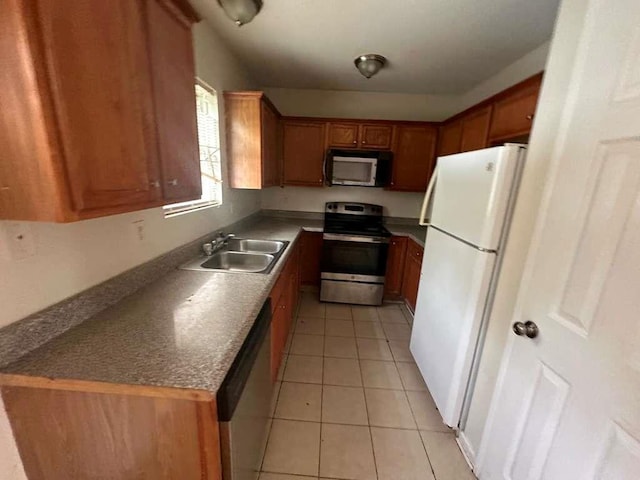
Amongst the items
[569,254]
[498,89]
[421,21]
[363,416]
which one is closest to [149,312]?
[363,416]

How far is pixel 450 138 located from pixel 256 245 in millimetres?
2425

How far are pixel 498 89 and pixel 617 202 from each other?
2443 millimetres

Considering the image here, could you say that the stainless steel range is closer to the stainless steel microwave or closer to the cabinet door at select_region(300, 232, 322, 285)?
the cabinet door at select_region(300, 232, 322, 285)

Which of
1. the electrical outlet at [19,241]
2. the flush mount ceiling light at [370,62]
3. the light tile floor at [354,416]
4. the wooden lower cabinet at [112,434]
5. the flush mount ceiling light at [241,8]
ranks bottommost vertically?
the light tile floor at [354,416]

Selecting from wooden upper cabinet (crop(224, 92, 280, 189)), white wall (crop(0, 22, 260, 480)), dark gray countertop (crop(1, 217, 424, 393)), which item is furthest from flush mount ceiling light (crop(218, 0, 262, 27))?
dark gray countertop (crop(1, 217, 424, 393))

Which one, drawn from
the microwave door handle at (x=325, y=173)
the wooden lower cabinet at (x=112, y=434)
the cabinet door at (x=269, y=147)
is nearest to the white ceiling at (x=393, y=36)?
the cabinet door at (x=269, y=147)

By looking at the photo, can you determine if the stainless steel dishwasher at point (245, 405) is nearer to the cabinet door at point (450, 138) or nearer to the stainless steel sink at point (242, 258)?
the stainless steel sink at point (242, 258)

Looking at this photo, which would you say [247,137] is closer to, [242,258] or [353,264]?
[242,258]

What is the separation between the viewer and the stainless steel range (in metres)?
3.04

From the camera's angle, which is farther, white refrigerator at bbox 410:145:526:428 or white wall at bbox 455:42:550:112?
white wall at bbox 455:42:550:112

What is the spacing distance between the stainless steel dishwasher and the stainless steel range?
181 cm

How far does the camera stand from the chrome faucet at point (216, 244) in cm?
189

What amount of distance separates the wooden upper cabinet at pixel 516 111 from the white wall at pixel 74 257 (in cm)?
225

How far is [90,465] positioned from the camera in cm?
80
